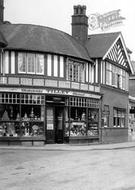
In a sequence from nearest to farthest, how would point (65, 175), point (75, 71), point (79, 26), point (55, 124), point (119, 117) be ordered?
1. point (65, 175)
2. point (55, 124)
3. point (75, 71)
4. point (79, 26)
5. point (119, 117)

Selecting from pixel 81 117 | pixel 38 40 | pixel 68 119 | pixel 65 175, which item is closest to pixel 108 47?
pixel 81 117

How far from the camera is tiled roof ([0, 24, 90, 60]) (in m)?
27.3

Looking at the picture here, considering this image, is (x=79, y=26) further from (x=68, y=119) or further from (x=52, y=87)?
(x=68, y=119)

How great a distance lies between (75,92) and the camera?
28141mm

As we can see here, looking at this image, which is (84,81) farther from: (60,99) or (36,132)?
(36,132)

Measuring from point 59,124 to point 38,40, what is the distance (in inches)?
232

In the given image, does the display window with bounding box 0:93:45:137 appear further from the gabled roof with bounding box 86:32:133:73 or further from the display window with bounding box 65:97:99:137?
the gabled roof with bounding box 86:32:133:73

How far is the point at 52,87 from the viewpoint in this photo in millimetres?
26859

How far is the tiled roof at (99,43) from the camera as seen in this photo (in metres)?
32.4

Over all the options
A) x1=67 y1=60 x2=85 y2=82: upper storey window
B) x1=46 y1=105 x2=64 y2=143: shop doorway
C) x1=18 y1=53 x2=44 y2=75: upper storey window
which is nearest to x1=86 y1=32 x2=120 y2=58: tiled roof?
x1=67 y1=60 x2=85 y2=82: upper storey window

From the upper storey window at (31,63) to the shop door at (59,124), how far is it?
2.91 m

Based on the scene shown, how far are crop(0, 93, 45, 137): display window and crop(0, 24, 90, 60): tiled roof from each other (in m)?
3.28

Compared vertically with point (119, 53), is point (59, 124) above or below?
below

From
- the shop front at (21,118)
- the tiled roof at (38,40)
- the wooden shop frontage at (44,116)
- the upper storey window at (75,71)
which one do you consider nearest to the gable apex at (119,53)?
the upper storey window at (75,71)
